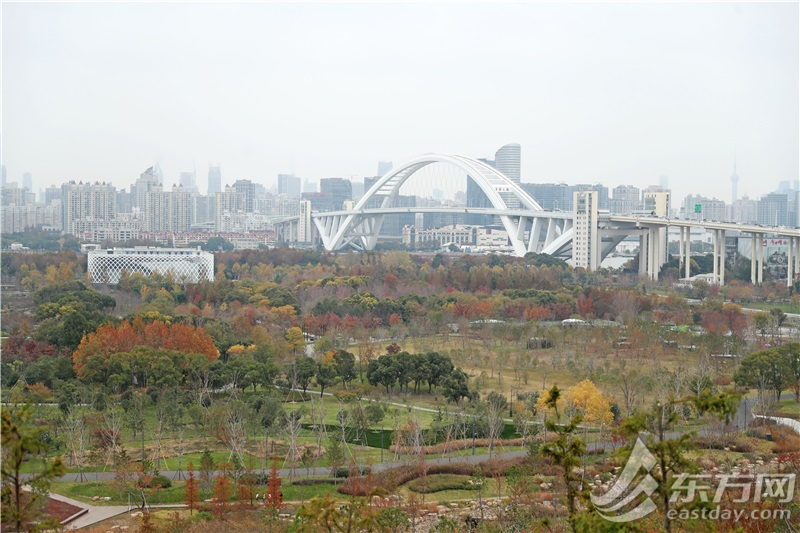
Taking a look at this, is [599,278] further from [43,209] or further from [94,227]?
[43,209]

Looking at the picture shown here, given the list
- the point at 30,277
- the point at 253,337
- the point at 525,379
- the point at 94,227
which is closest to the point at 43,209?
the point at 94,227

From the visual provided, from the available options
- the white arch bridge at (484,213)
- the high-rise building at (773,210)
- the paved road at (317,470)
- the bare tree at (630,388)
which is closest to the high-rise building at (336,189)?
the white arch bridge at (484,213)

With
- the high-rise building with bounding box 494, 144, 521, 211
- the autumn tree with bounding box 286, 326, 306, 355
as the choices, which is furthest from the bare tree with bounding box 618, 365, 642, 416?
the high-rise building with bounding box 494, 144, 521, 211

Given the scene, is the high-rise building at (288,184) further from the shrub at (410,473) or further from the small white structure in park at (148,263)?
the shrub at (410,473)

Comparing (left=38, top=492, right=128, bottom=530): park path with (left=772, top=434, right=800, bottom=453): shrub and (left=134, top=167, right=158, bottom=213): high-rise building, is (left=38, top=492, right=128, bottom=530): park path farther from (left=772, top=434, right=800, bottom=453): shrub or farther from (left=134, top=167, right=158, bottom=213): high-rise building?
(left=134, top=167, right=158, bottom=213): high-rise building

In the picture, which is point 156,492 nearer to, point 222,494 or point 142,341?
point 222,494

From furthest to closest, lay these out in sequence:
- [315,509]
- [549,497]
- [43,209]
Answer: [43,209]
[549,497]
[315,509]
